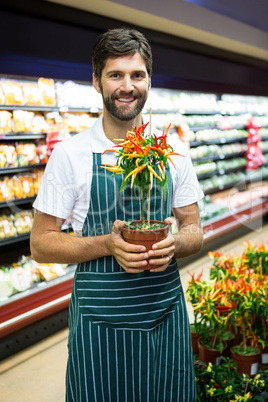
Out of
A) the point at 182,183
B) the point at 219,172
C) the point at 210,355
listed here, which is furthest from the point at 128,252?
the point at 219,172

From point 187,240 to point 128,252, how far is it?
34 cm

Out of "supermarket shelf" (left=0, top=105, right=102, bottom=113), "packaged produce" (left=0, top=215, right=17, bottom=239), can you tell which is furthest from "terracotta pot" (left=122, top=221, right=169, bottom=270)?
"packaged produce" (left=0, top=215, right=17, bottom=239)

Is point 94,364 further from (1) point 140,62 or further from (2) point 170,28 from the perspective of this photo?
(2) point 170,28

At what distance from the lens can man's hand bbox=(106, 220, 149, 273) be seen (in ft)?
4.32

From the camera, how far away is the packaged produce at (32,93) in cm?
389

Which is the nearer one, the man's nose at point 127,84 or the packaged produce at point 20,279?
the man's nose at point 127,84

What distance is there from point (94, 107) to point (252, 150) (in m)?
4.52

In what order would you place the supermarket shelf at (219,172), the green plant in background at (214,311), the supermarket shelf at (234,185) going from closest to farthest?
the green plant in background at (214,311) < the supermarket shelf at (219,172) < the supermarket shelf at (234,185)

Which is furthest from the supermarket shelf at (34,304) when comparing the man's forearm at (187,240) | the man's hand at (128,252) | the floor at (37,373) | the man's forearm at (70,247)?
the man's hand at (128,252)

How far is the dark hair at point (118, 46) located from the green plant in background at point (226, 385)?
174 centimetres

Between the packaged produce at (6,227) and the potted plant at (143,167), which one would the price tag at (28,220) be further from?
the potted plant at (143,167)

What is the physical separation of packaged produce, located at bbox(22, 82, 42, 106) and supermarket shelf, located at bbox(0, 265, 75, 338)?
164 cm

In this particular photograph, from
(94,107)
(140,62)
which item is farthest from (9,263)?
(140,62)

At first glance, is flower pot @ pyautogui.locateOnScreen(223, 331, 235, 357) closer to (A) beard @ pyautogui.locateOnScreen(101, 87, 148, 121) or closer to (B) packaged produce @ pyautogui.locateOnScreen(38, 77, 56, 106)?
(A) beard @ pyautogui.locateOnScreen(101, 87, 148, 121)
